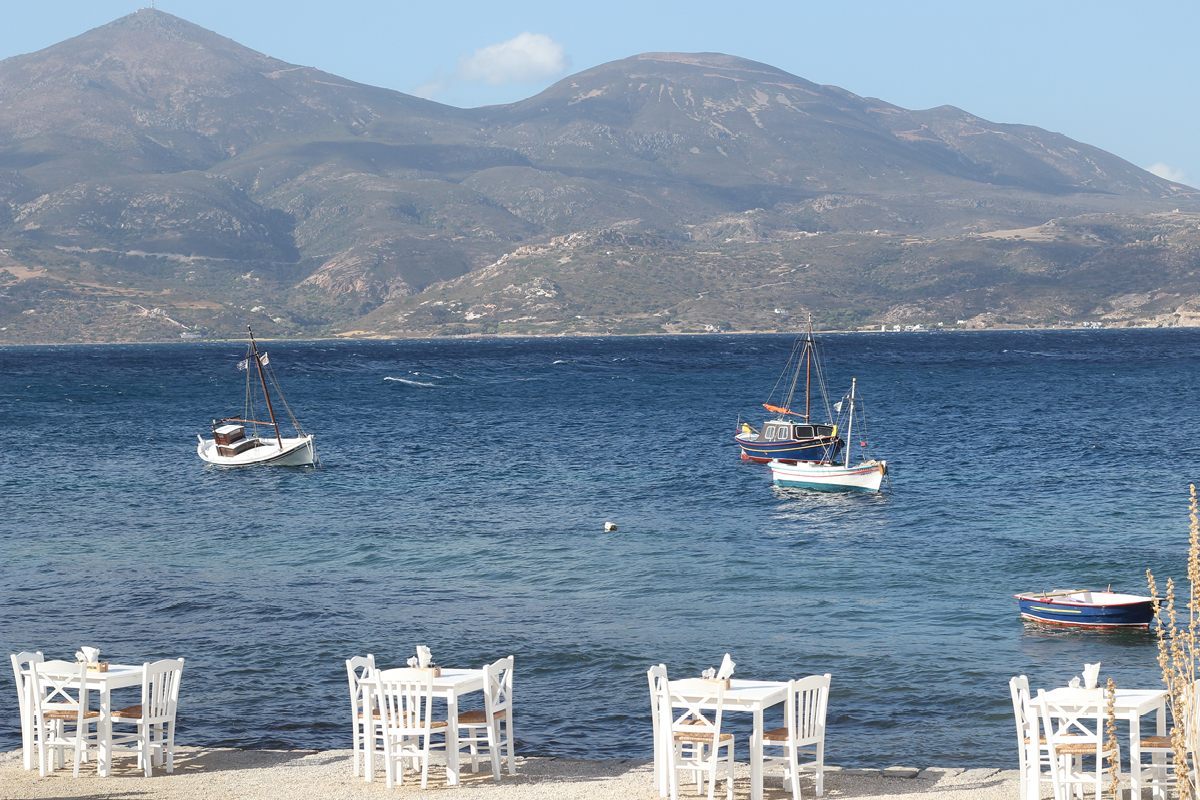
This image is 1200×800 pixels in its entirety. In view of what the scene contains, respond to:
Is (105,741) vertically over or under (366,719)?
under

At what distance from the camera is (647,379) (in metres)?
138

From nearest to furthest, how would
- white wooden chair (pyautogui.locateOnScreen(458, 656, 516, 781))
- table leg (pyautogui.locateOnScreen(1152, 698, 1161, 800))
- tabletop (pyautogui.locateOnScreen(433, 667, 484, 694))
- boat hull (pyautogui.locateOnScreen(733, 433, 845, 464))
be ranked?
1. table leg (pyautogui.locateOnScreen(1152, 698, 1161, 800))
2. tabletop (pyautogui.locateOnScreen(433, 667, 484, 694))
3. white wooden chair (pyautogui.locateOnScreen(458, 656, 516, 781))
4. boat hull (pyautogui.locateOnScreen(733, 433, 845, 464))

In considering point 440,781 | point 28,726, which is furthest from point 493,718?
point 28,726

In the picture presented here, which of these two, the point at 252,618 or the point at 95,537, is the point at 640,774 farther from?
the point at 95,537

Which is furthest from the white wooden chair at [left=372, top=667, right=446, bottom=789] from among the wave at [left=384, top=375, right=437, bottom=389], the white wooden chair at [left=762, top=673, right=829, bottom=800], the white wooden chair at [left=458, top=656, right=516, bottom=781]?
the wave at [left=384, top=375, right=437, bottom=389]

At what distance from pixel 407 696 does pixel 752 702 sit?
4.05 m

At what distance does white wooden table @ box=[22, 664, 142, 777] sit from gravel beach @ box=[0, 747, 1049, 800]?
18 cm

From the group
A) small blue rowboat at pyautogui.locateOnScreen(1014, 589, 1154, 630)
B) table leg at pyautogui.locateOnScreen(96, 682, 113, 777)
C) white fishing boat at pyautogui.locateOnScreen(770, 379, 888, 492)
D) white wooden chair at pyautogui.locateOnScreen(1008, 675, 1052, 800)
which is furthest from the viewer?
white fishing boat at pyautogui.locateOnScreen(770, 379, 888, 492)

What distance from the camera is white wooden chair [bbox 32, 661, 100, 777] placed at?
1480 centimetres

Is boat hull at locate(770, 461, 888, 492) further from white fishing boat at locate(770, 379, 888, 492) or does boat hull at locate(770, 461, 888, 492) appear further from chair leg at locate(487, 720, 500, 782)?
chair leg at locate(487, 720, 500, 782)

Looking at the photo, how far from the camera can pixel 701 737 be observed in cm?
1357

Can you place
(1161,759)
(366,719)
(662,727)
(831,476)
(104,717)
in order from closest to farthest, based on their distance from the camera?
(1161,759) → (662,727) → (366,719) → (104,717) → (831,476)

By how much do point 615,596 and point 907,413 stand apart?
215 ft

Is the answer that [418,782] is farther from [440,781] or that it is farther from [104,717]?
[104,717]
